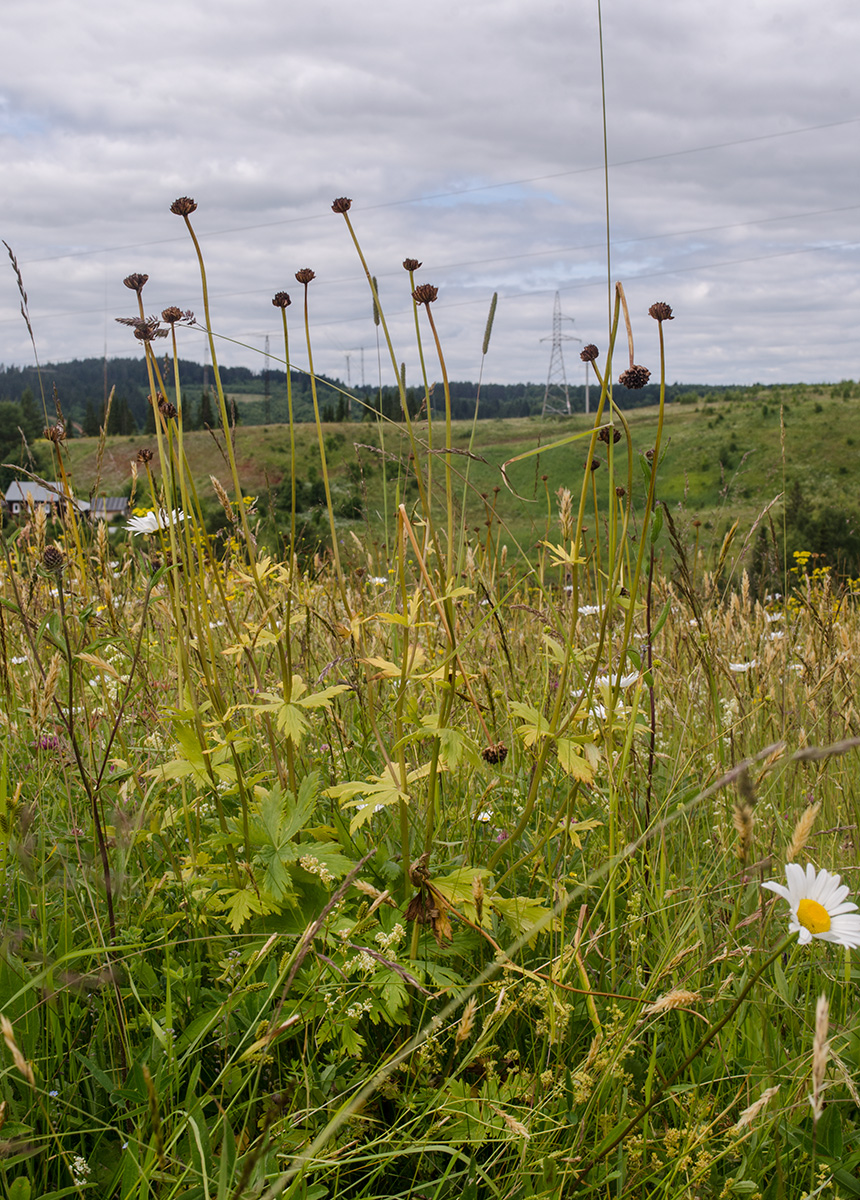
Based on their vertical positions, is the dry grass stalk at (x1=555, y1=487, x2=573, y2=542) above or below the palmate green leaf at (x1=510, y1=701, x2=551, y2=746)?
above

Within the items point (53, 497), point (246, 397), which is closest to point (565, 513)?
point (53, 497)

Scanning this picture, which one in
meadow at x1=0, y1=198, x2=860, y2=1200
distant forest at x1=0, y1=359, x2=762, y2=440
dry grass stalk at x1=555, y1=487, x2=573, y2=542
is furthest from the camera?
distant forest at x1=0, y1=359, x2=762, y2=440

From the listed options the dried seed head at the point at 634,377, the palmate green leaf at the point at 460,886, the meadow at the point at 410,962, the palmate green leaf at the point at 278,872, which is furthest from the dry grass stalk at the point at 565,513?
the palmate green leaf at the point at 278,872

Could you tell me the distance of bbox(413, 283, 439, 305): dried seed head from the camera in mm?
1368

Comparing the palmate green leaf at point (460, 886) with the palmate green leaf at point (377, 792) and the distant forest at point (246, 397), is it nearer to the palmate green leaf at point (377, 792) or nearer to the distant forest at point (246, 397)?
the palmate green leaf at point (377, 792)

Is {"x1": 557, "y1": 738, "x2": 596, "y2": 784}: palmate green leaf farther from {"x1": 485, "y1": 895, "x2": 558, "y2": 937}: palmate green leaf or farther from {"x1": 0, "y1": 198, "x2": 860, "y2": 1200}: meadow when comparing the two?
{"x1": 485, "y1": 895, "x2": 558, "y2": 937}: palmate green leaf

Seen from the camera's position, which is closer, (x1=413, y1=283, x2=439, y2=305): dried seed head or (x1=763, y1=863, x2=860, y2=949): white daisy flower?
(x1=763, y1=863, x2=860, y2=949): white daisy flower

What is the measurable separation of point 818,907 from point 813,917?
3cm

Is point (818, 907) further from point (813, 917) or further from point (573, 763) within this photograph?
point (573, 763)

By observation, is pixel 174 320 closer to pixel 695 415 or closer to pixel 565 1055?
pixel 565 1055

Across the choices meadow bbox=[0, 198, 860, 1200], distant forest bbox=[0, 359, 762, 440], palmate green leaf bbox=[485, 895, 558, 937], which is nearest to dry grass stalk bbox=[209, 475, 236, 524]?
meadow bbox=[0, 198, 860, 1200]

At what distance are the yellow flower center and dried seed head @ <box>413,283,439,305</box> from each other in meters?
1.06

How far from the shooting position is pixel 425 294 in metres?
1.37

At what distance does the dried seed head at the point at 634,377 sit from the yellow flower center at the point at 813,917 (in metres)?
0.75
